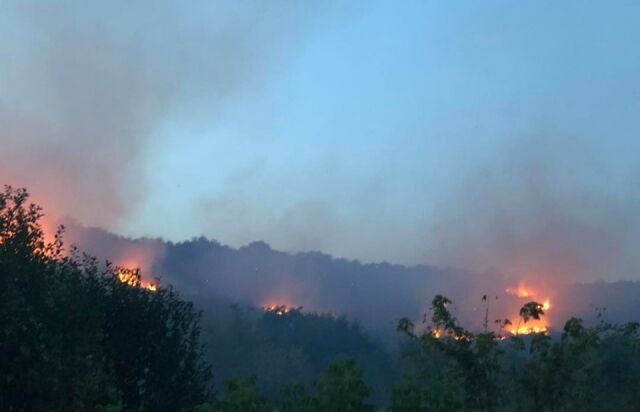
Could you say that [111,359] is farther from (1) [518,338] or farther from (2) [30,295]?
(1) [518,338]

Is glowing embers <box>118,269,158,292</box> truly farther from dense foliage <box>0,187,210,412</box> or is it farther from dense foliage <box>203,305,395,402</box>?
dense foliage <box>203,305,395,402</box>

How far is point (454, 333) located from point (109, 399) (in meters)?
6.25

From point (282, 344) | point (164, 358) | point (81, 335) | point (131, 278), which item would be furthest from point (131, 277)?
point (282, 344)

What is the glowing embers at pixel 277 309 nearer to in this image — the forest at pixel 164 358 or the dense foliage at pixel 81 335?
the dense foliage at pixel 81 335

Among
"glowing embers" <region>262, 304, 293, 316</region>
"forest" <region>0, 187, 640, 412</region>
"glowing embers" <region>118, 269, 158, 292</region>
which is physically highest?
"glowing embers" <region>262, 304, 293, 316</region>

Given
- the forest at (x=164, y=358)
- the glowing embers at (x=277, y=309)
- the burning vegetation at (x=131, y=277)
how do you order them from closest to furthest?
1. the forest at (x=164, y=358)
2. the burning vegetation at (x=131, y=277)
3. the glowing embers at (x=277, y=309)

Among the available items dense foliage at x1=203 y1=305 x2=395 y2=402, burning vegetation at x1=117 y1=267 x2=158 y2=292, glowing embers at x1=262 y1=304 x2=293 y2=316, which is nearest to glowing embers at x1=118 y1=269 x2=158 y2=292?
burning vegetation at x1=117 y1=267 x2=158 y2=292

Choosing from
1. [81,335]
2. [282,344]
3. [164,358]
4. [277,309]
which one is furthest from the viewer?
[277,309]

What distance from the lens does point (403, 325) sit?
499 inches

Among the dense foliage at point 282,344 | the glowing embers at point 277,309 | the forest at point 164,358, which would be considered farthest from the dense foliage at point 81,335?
the glowing embers at point 277,309

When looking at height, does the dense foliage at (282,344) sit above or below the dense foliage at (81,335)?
above

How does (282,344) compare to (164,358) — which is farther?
(282,344)

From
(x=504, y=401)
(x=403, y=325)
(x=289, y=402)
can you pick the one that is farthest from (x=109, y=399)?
(x=504, y=401)

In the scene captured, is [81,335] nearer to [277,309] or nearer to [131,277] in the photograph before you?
[131,277]
